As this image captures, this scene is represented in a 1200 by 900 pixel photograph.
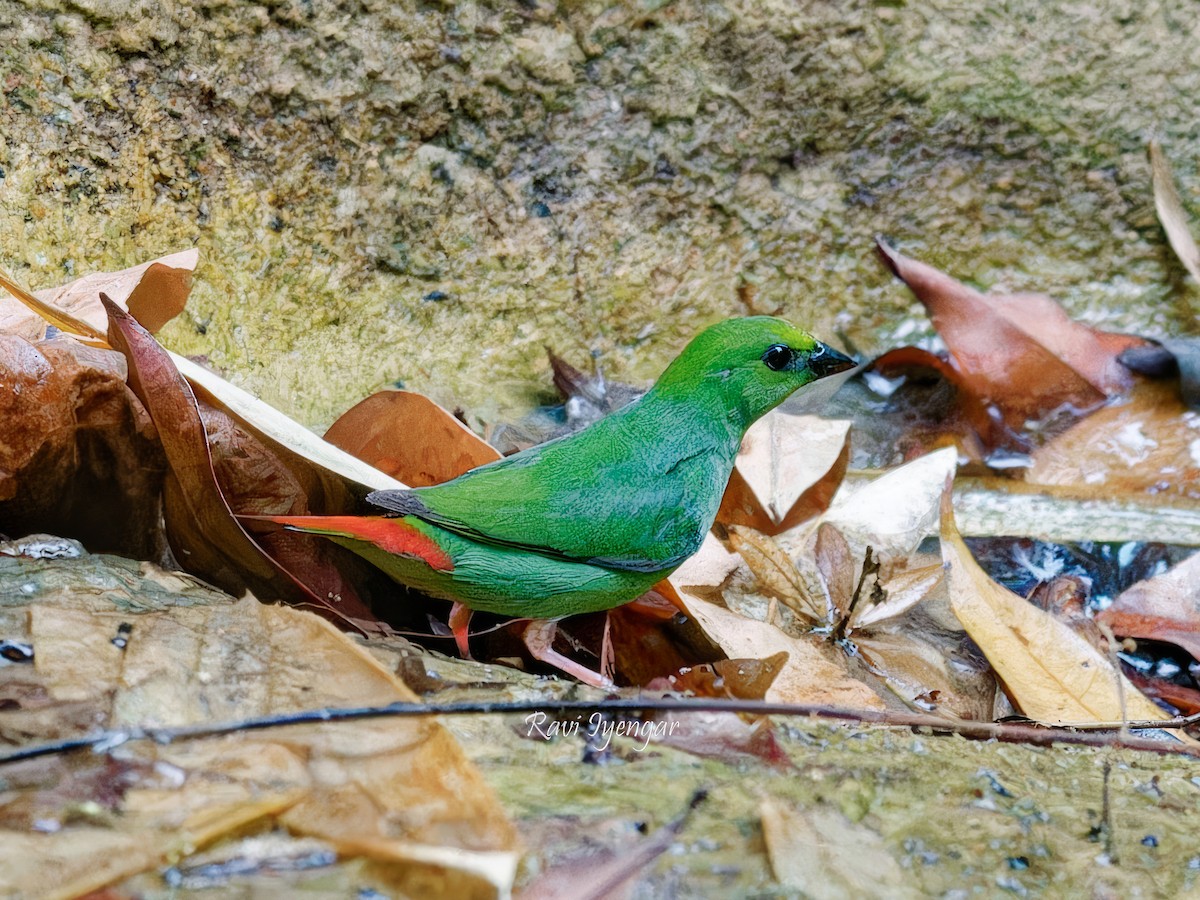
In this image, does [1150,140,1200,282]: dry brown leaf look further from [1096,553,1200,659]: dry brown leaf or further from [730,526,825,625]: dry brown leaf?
[730,526,825,625]: dry brown leaf

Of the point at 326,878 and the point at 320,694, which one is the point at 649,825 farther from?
the point at 320,694

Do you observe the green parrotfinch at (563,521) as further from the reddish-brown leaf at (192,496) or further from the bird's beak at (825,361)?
the bird's beak at (825,361)

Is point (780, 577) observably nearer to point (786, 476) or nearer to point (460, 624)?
point (786, 476)

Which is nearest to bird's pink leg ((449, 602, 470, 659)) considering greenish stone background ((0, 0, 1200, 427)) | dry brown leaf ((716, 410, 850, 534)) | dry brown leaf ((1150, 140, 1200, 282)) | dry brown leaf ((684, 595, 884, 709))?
dry brown leaf ((684, 595, 884, 709))

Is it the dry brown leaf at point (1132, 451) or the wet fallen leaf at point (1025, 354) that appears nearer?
the dry brown leaf at point (1132, 451)

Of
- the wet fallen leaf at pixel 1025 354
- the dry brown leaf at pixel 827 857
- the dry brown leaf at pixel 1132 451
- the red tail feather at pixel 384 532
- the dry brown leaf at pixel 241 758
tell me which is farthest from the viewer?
the wet fallen leaf at pixel 1025 354

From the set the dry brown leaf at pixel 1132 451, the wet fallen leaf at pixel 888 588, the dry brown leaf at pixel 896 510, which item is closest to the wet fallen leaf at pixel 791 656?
the wet fallen leaf at pixel 888 588

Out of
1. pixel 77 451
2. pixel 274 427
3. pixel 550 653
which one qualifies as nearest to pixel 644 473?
pixel 550 653
